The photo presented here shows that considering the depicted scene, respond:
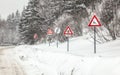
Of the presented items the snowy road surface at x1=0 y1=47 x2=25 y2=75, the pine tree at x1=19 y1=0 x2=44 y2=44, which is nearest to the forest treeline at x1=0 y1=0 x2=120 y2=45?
the pine tree at x1=19 y1=0 x2=44 y2=44

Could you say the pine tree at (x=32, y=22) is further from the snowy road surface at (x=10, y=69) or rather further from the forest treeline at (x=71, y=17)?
the snowy road surface at (x=10, y=69)

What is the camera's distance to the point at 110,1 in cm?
2244

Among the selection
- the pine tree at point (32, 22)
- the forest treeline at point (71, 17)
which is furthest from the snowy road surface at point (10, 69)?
the pine tree at point (32, 22)

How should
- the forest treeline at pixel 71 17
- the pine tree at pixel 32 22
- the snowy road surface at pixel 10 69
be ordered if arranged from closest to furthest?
the snowy road surface at pixel 10 69, the forest treeline at pixel 71 17, the pine tree at pixel 32 22

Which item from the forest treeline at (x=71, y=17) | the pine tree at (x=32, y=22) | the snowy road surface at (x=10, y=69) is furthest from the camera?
the pine tree at (x=32, y=22)

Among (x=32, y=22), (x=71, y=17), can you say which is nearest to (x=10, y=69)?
(x=71, y=17)

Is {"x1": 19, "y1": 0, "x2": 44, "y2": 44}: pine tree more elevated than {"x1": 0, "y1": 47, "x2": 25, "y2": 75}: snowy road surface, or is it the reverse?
{"x1": 19, "y1": 0, "x2": 44, "y2": 44}: pine tree

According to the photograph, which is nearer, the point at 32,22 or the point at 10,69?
the point at 10,69

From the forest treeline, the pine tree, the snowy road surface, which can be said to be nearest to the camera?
the snowy road surface

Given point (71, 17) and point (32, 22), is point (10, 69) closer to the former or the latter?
point (71, 17)

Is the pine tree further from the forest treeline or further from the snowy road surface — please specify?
the snowy road surface

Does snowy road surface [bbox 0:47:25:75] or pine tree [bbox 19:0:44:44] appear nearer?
snowy road surface [bbox 0:47:25:75]

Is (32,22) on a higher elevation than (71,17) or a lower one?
lower

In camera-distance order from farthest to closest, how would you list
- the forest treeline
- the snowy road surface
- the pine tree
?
1. the pine tree
2. the forest treeline
3. the snowy road surface
